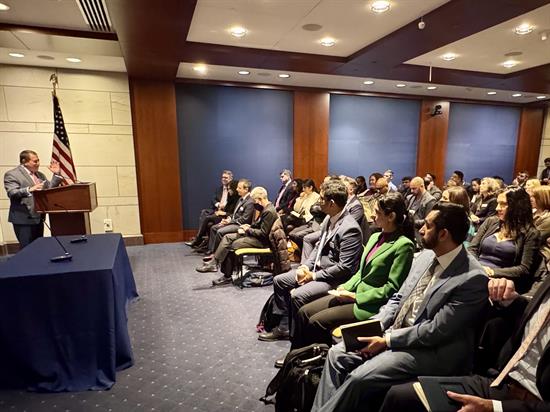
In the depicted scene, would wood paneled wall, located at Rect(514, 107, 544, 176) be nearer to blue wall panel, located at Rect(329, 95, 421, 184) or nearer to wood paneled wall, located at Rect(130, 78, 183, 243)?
blue wall panel, located at Rect(329, 95, 421, 184)

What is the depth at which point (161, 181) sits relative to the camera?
20.7 ft

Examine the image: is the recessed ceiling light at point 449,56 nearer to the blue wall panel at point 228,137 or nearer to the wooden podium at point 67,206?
the blue wall panel at point 228,137

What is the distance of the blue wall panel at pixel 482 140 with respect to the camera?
847 cm

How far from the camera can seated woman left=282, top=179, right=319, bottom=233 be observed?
562cm

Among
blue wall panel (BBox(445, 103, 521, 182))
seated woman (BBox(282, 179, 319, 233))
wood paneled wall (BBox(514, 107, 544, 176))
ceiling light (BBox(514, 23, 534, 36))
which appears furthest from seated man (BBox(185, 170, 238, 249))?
wood paneled wall (BBox(514, 107, 544, 176))

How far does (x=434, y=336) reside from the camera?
63.4 inches

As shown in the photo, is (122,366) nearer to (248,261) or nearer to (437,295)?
(437,295)

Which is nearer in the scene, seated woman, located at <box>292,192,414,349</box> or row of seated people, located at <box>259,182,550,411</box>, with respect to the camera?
row of seated people, located at <box>259,182,550,411</box>

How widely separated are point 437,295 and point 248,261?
383cm

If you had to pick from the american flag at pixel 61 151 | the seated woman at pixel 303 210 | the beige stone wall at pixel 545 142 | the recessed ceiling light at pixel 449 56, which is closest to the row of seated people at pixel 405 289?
the seated woman at pixel 303 210

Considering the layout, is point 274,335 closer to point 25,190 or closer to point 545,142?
point 25,190

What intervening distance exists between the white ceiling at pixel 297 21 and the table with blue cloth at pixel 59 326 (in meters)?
2.74

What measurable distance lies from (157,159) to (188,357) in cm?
430

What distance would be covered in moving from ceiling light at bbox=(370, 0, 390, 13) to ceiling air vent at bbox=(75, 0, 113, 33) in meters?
2.61
